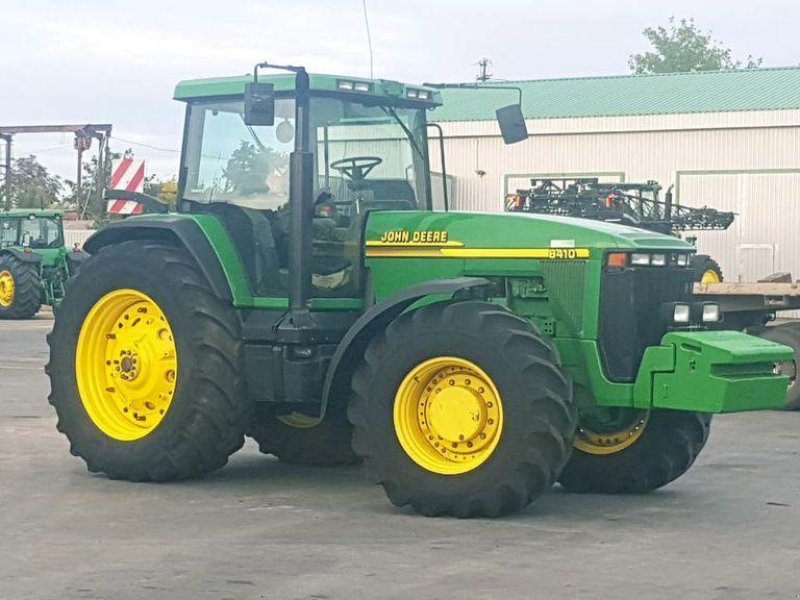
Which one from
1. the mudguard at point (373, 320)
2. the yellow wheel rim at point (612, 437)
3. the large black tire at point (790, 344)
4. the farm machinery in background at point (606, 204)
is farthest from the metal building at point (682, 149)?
the mudguard at point (373, 320)

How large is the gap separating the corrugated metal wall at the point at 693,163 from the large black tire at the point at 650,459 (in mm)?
27955

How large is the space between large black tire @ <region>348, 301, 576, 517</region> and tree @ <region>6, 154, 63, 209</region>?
44.3 meters

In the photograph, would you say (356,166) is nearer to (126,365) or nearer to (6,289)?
(126,365)

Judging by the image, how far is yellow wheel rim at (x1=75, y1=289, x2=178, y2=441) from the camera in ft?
33.2

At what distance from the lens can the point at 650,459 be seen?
966cm

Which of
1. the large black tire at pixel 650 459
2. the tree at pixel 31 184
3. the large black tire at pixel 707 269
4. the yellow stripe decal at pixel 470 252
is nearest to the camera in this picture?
the yellow stripe decal at pixel 470 252

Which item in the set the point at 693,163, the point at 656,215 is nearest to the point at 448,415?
the point at 656,215

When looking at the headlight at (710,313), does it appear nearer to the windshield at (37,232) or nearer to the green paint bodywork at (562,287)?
the green paint bodywork at (562,287)

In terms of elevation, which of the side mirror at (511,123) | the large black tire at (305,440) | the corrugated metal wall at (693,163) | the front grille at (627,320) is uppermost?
the corrugated metal wall at (693,163)

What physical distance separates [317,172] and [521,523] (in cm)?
267

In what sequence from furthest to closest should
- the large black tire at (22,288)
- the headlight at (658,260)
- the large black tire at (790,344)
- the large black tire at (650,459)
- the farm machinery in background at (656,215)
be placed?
1. the large black tire at (22,288)
2. the farm machinery in background at (656,215)
3. the large black tire at (790,344)
4. the large black tire at (650,459)
5. the headlight at (658,260)

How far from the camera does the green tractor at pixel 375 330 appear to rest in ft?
28.4

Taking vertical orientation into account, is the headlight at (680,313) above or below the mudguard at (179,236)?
below

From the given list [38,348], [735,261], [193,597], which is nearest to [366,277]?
[193,597]
